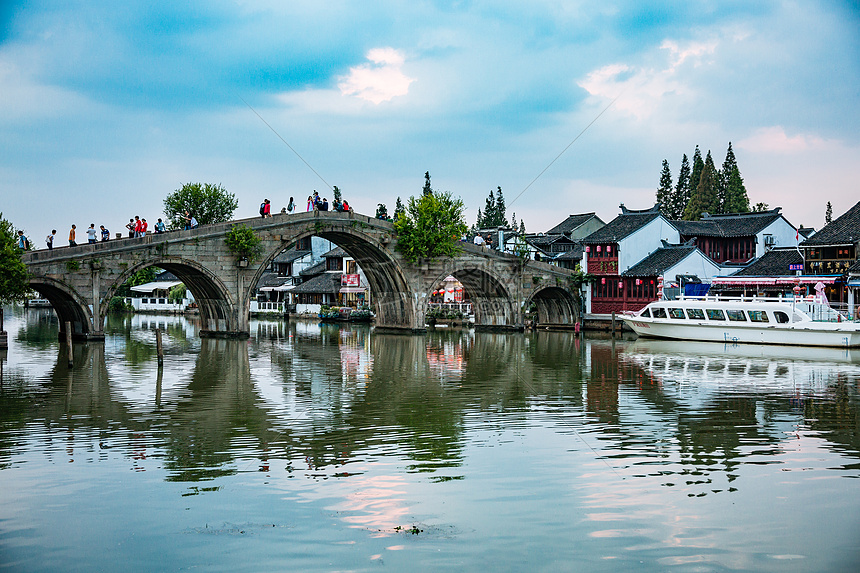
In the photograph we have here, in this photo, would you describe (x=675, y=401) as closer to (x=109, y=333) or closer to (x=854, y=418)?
(x=854, y=418)

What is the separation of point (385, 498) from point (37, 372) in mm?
19137

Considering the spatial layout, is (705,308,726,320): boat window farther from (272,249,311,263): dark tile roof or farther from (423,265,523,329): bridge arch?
(272,249,311,263): dark tile roof

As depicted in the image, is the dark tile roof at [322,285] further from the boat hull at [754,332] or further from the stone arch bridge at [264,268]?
the boat hull at [754,332]

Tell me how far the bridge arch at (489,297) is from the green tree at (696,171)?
135ft

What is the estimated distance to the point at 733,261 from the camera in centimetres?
6059

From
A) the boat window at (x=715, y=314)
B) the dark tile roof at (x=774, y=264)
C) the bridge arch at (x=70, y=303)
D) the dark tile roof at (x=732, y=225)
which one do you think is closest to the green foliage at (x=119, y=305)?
the bridge arch at (x=70, y=303)

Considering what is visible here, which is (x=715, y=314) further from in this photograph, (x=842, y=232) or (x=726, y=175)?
(x=726, y=175)

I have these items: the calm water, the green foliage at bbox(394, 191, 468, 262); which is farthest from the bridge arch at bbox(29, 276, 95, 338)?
the green foliage at bbox(394, 191, 468, 262)

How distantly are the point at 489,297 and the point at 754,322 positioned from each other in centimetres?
1960

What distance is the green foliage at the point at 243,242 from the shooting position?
Answer: 42500 mm

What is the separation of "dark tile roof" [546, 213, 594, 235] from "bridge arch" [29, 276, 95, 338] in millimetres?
47726

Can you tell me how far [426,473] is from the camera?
12.8m

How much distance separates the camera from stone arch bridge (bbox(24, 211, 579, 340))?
124 feet

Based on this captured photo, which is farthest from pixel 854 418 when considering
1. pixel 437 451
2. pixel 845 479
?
pixel 437 451
